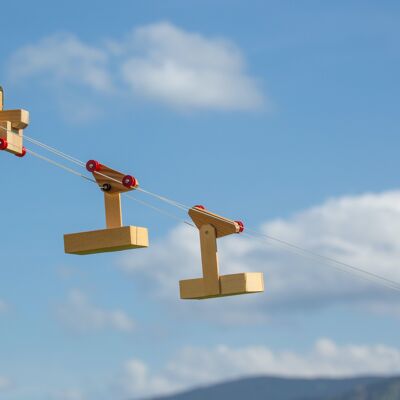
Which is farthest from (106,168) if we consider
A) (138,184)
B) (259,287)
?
(259,287)

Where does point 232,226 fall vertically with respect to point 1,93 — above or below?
below

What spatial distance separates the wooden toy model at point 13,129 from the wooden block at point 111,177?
91 centimetres

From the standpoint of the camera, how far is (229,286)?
10883 millimetres

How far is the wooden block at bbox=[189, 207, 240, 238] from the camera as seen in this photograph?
11164 mm

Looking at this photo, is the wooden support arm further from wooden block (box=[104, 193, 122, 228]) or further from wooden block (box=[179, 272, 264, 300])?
wooden block (box=[104, 193, 122, 228])

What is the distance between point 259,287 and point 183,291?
947 millimetres

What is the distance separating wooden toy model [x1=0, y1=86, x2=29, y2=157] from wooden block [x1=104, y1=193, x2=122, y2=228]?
1.11 m

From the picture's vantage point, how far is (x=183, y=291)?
11.2 meters

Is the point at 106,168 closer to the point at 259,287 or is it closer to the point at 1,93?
the point at 1,93

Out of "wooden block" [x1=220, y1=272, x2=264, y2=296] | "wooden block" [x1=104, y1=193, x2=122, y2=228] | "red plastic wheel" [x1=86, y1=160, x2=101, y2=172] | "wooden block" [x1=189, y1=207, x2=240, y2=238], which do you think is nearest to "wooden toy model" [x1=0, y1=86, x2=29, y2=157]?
"red plastic wheel" [x1=86, y1=160, x2=101, y2=172]

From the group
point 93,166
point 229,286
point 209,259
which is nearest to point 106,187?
point 93,166

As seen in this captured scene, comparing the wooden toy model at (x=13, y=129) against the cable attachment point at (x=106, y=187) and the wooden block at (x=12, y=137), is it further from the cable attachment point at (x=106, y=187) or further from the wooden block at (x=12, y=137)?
A: the cable attachment point at (x=106, y=187)

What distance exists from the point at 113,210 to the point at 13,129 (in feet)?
4.79

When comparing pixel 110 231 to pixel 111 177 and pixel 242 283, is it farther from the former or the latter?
pixel 242 283
